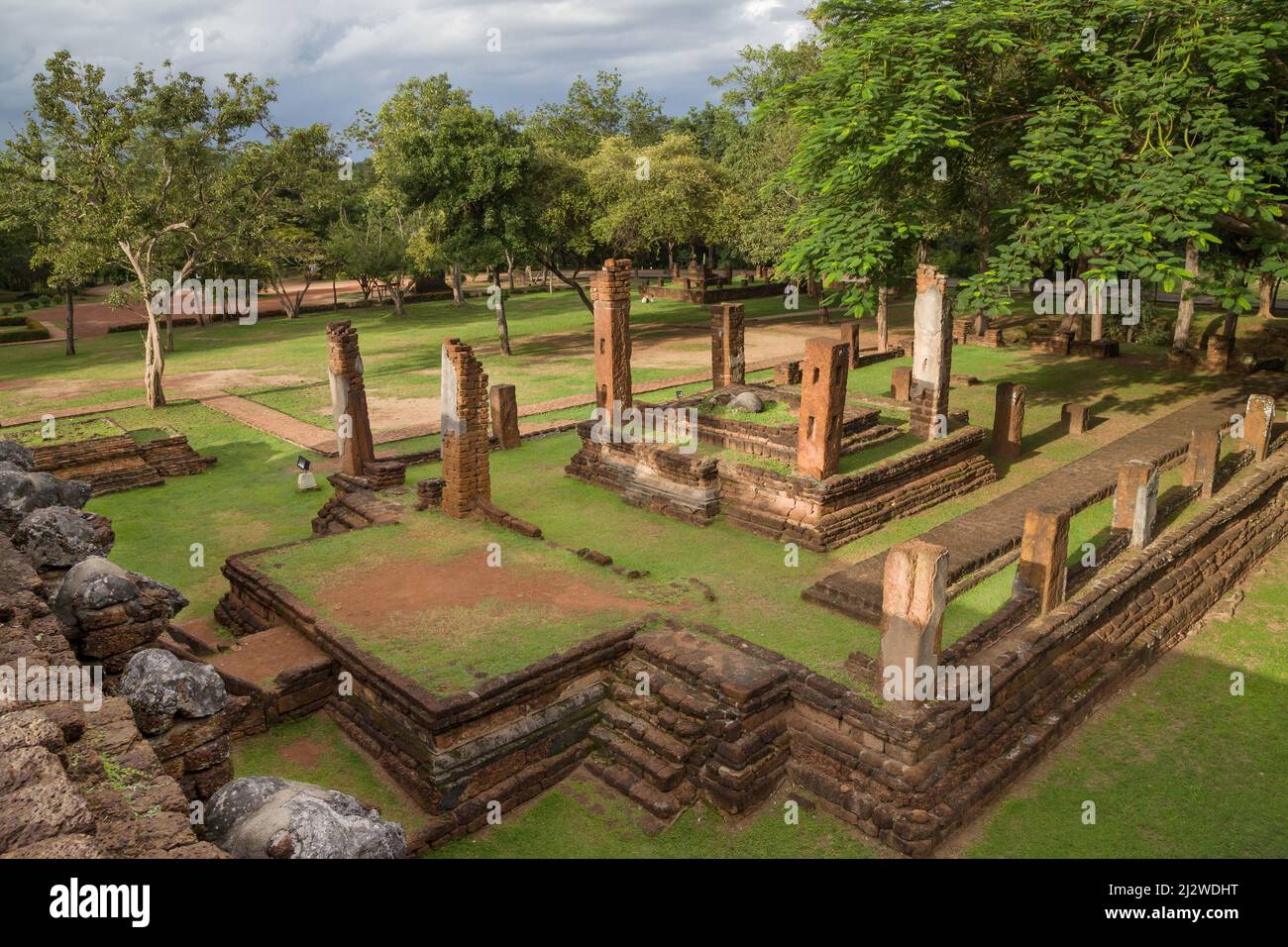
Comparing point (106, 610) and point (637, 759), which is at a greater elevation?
point (106, 610)

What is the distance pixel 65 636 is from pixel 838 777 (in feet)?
18.6

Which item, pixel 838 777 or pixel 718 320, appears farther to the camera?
pixel 718 320

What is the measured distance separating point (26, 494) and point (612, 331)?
875 centimetres

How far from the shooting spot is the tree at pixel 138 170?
63.1 ft

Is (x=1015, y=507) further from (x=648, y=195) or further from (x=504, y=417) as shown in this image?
(x=648, y=195)

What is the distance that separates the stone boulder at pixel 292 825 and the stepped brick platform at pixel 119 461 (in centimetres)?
1308

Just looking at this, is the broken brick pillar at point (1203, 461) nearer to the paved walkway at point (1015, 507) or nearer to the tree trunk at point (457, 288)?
the paved walkway at point (1015, 507)

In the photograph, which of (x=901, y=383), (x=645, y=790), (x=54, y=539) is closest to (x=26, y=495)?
(x=54, y=539)

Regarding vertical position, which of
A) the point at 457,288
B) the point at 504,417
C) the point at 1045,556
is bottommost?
the point at 1045,556

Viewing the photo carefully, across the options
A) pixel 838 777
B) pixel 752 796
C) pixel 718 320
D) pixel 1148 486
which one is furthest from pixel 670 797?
pixel 718 320

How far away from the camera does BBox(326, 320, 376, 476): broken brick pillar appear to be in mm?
12711

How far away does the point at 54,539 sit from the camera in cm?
646

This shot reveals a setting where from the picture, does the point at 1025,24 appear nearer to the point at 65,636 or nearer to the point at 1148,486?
the point at 1148,486

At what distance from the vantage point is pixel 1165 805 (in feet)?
23.5
